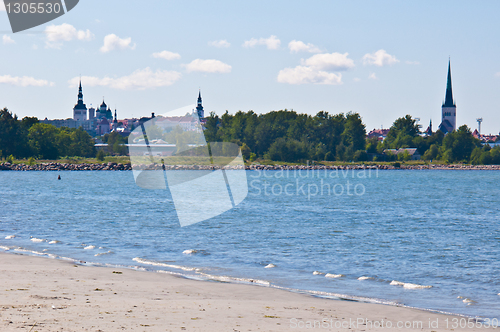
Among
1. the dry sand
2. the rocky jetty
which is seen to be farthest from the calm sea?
the rocky jetty

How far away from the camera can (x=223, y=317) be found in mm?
10977

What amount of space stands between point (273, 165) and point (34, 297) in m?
179

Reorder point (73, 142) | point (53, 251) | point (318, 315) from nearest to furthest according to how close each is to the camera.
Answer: point (318, 315) → point (53, 251) → point (73, 142)

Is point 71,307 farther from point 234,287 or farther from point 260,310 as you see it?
point 234,287

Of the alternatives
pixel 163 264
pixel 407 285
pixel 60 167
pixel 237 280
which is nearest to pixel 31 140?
pixel 60 167

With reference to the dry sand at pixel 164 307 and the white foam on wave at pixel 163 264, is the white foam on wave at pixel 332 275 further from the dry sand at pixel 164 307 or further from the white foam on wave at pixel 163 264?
the white foam on wave at pixel 163 264

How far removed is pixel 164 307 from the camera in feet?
38.0

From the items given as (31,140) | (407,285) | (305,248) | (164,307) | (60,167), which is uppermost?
(31,140)

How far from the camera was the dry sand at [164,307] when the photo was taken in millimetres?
9984

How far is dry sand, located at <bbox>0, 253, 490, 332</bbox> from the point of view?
393 inches

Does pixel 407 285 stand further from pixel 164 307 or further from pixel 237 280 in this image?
pixel 164 307

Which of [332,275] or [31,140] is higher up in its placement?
[31,140]

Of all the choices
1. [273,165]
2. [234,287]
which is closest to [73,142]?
[273,165]

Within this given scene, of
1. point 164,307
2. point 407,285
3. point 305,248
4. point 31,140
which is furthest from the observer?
point 31,140
